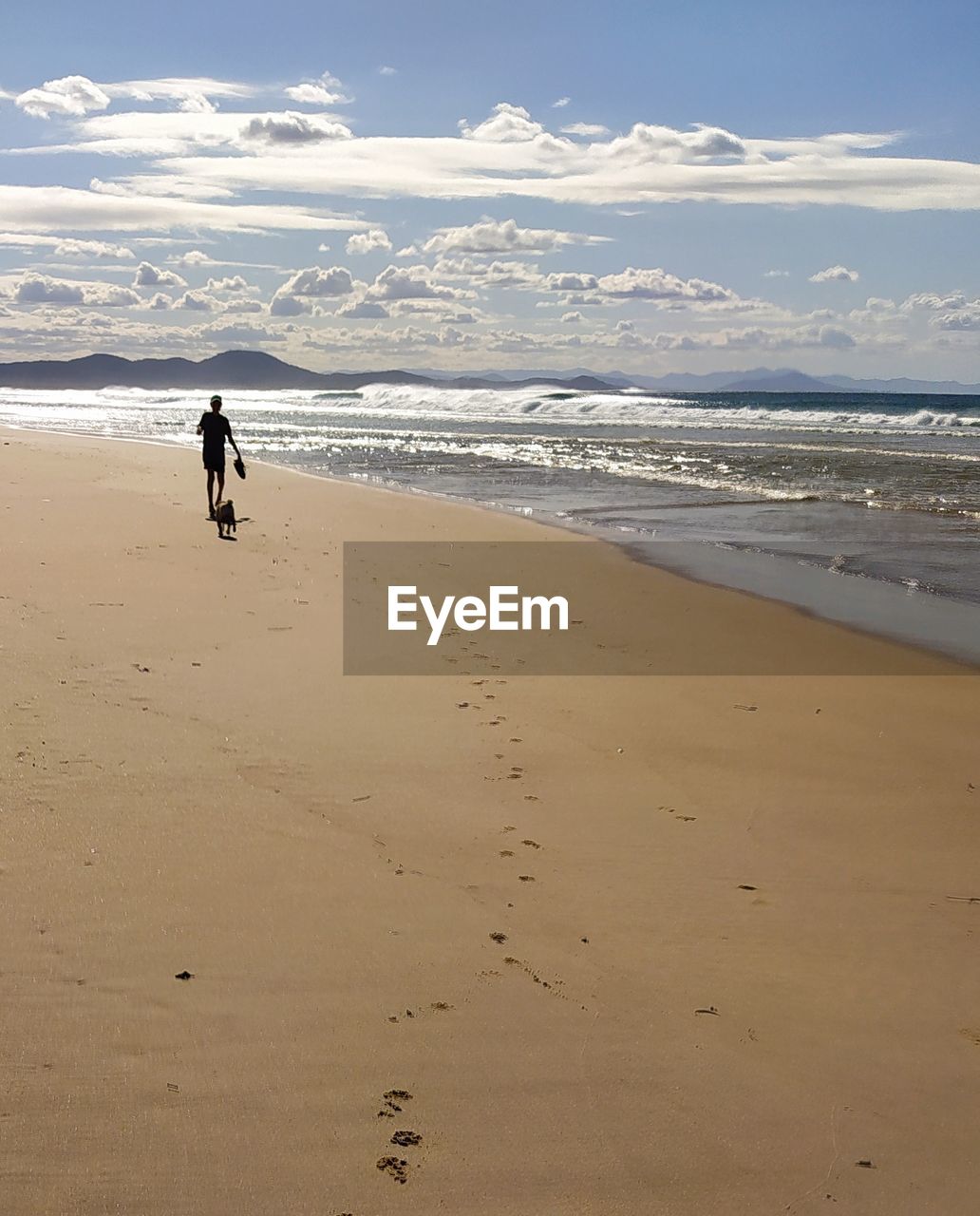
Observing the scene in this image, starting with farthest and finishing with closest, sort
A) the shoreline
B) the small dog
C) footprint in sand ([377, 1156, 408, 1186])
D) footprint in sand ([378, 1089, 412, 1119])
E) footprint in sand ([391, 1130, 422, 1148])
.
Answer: the small dog → the shoreline → footprint in sand ([378, 1089, 412, 1119]) → footprint in sand ([391, 1130, 422, 1148]) → footprint in sand ([377, 1156, 408, 1186])

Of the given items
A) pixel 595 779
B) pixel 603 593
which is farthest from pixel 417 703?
pixel 603 593

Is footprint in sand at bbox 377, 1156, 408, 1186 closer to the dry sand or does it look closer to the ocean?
the dry sand

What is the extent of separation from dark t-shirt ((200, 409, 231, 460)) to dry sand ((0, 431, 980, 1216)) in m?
8.59

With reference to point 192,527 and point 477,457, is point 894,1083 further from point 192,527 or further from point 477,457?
point 477,457

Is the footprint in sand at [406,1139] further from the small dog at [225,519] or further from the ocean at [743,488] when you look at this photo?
the small dog at [225,519]

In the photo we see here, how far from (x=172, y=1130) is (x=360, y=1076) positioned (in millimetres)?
533

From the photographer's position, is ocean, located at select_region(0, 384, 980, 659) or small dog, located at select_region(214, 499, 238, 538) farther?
small dog, located at select_region(214, 499, 238, 538)

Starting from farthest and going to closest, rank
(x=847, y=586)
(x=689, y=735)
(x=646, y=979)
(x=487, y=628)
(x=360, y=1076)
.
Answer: (x=847, y=586)
(x=487, y=628)
(x=689, y=735)
(x=646, y=979)
(x=360, y=1076)

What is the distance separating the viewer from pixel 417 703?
23.5ft

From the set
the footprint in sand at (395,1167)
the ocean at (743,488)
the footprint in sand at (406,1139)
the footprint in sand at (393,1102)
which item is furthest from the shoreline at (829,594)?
the footprint in sand at (395,1167)

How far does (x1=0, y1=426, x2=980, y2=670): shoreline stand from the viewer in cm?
999

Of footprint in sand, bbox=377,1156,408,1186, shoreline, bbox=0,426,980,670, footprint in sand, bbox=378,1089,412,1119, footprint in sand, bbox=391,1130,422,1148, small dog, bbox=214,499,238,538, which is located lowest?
footprint in sand, bbox=377,1156,408,1186

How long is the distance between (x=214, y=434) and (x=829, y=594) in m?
8.73

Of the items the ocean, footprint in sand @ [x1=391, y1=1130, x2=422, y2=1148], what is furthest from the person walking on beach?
footprint in sand @ [x1=391, y1=1130, x2=422, y2=1148]
